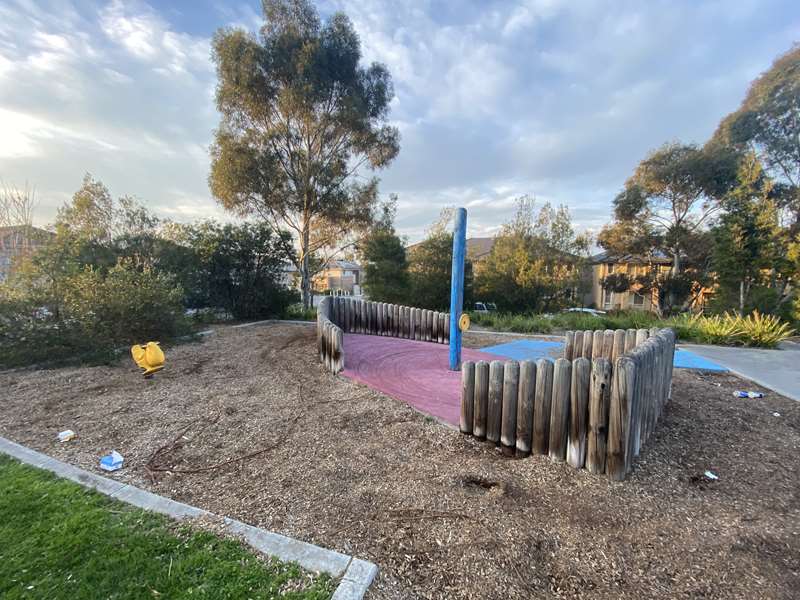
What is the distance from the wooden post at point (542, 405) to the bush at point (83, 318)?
23.1ft

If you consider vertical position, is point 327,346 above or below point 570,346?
below

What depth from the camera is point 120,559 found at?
1866mm

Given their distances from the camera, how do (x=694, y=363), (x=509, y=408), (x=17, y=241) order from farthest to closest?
(x=17, y=241) < (x=694, y=363) < (x=509, y=408)

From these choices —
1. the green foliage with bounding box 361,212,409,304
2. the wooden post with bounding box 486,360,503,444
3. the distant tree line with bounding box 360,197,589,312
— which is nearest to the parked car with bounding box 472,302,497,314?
the distant tree line with bounding box 360,197,589,312

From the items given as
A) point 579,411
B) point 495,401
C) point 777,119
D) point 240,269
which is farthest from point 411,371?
point 777,119

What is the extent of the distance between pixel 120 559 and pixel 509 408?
2822mm

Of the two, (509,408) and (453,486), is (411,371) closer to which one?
(509,408)

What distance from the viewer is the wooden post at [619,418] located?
2576 millimetres

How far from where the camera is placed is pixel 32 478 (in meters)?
2.61

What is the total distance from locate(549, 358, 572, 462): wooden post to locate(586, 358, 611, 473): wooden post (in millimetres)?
177

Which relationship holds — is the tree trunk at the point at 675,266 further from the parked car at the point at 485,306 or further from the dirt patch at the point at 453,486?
the dirt patch at the point at 453,486

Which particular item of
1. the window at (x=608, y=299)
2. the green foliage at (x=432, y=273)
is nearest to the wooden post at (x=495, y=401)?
the green foliage at (x=432, y=273)

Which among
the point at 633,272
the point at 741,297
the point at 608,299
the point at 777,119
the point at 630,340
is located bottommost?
the point at 608,299

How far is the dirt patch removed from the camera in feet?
6.21
